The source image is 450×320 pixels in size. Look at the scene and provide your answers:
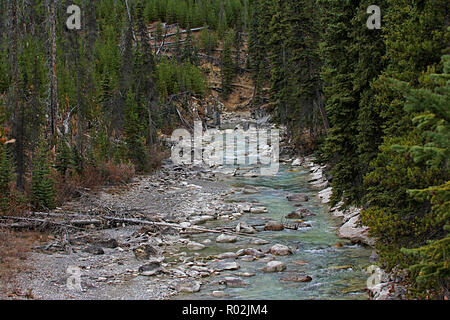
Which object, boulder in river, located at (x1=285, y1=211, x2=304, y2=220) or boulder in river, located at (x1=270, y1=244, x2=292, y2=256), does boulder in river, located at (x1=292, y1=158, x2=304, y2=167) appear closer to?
boulder in river, located at (x1=285, y1=211, x2=304, y2=220)

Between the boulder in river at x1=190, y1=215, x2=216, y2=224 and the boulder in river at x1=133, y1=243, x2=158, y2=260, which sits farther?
the boulder in river at x1=190, y1=215, x2=216, y2=224

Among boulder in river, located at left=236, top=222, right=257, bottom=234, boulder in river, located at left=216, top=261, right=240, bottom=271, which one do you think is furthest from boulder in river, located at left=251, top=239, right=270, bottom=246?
boulder in river, located at left=216, top=261, right=240, bottom=271

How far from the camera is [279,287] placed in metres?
9.80

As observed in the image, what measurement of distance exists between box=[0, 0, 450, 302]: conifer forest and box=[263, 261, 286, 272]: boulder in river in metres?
0.05

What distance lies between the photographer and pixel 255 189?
21.0 meters

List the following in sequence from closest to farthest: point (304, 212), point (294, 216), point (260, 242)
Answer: point (260, 242)
point (294, 216)
point (304, 212)

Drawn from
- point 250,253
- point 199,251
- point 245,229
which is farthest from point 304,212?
point 199,251

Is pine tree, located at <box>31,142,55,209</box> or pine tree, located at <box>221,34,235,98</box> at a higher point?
pine tree, located at <box>221,34,235,98</box>
